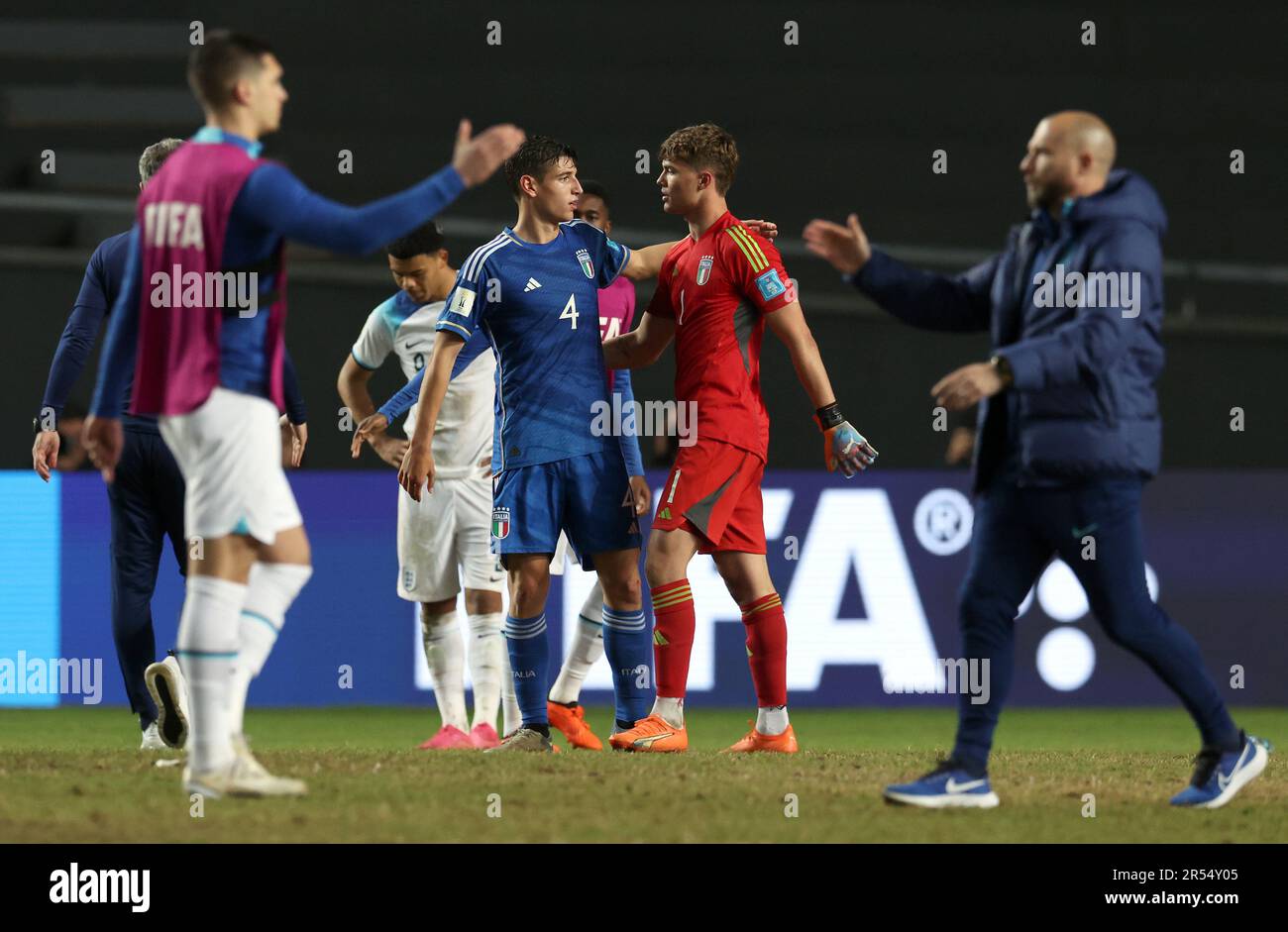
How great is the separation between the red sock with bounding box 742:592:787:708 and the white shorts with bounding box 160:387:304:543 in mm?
2341

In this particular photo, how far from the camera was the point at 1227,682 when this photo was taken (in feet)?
33.0

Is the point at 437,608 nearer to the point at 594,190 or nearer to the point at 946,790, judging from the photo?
the point at 594,190

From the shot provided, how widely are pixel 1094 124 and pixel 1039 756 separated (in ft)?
8.42

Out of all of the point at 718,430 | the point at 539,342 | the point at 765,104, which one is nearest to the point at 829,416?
the point at 718,430

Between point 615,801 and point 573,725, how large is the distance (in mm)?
2252

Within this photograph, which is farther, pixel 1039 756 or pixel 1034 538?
pixel 1039 756

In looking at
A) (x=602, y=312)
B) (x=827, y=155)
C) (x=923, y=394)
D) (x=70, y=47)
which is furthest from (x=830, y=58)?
(x=602, y=312)

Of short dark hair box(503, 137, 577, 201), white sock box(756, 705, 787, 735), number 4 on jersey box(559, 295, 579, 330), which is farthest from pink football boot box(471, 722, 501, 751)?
short dark hair box(503, 137, 577, 201)

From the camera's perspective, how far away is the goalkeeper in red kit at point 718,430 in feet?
20.0

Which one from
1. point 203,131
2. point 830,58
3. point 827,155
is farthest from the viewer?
point 830,58

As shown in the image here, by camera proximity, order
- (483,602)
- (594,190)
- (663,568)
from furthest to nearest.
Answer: (594,190) → (483,602) → (663,568)

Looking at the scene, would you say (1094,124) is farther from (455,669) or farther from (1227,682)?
(1227,682)

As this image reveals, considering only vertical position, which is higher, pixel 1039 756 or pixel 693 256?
pixel 693 256

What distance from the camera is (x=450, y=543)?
691 centimetres
